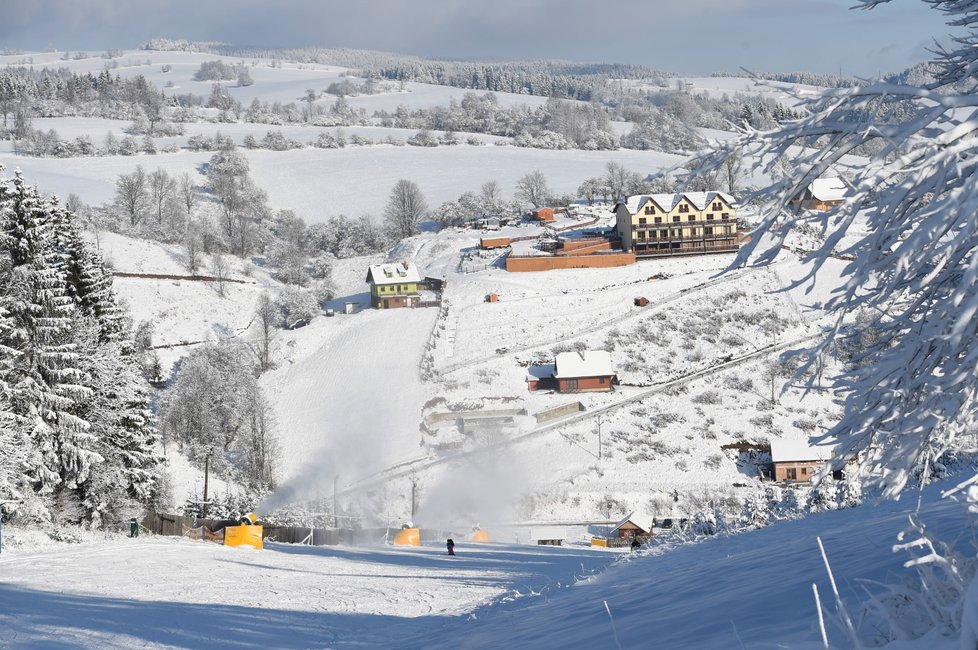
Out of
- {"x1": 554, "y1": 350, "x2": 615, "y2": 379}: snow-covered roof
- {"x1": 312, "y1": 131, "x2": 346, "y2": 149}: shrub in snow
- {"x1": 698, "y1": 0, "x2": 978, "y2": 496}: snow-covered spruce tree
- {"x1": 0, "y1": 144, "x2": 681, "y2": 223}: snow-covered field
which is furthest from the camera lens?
{"x1": 312, "y1": 131, "x2": 346, "y2": 149}: shrub in snow

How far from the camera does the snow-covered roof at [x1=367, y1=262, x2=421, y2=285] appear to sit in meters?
85.6

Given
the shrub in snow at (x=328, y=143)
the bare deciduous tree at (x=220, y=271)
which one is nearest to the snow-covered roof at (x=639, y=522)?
the bare deciduous tree at (x=220, y=271)

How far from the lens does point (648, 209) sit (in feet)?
297

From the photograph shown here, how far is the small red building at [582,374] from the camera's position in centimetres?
6562

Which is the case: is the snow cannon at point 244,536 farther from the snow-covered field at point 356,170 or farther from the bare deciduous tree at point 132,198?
the snow-covered field at point 356,170

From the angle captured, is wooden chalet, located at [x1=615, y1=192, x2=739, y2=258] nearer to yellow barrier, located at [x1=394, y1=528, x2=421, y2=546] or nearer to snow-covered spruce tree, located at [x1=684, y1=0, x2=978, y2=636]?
yellow barrier, located at [x1=394, y1=528, x2=421, y2=546]

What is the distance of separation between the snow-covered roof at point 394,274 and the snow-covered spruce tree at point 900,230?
8015 centimetres

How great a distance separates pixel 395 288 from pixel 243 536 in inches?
2290

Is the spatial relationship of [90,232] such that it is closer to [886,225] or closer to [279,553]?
[279,553]

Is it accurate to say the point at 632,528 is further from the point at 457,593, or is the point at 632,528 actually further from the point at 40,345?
the point at 457,593

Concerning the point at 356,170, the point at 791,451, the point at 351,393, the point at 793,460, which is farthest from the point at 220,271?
the point at 356,170

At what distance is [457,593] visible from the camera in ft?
52.6

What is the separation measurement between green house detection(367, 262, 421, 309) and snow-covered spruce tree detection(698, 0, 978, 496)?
259ft

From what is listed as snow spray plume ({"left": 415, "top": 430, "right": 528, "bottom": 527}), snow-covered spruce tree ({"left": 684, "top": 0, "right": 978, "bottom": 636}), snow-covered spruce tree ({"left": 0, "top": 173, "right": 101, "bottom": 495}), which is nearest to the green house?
snow spray plume ({"left": 415, "top": 430, "right": 528, "bottom": 527})
